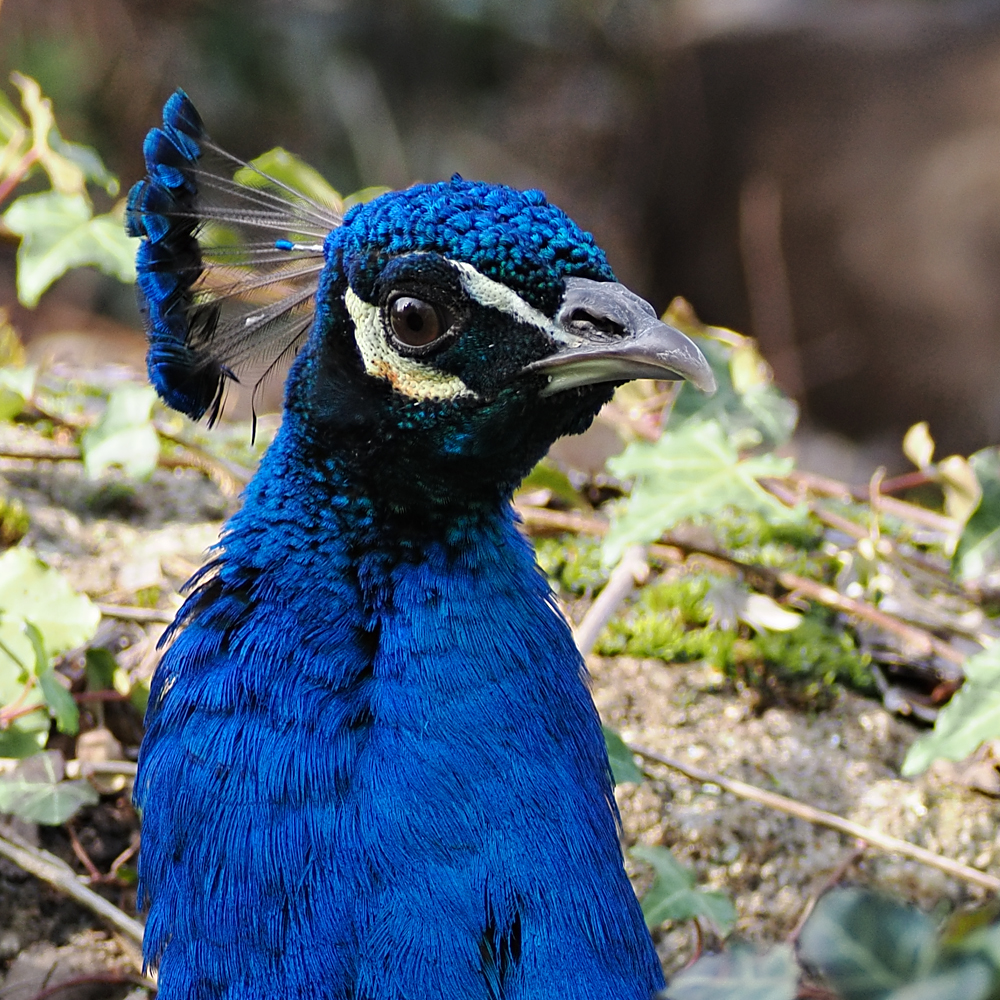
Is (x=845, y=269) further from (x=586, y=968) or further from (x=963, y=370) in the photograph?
(x=586, y=968)

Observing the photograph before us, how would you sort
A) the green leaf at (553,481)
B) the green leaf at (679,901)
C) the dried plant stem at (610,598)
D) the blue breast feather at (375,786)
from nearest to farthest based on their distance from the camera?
the blue breast feather at (375,786)
the green leaf at (679,901)
the dried plant stem at (610,598)
the green leaf at (553,481)

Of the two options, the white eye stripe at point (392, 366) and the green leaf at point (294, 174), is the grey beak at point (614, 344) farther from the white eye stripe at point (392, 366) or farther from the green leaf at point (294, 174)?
the green leaf at point (294, 174)

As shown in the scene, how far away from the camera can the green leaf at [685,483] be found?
6.48 ft

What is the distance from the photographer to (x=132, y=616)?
2.16 m

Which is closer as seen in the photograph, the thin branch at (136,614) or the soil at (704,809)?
the soil at (704,809)

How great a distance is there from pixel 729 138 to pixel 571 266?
17.4ft

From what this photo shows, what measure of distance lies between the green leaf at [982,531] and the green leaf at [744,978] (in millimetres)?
1424

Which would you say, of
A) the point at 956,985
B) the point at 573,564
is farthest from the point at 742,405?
the point at 956,985

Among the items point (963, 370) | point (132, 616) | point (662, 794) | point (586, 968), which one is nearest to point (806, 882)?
point (662, 794)

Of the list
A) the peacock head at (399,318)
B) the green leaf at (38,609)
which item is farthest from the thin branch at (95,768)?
the peacock head at (399,318)

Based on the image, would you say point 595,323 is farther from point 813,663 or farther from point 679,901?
point 813,663

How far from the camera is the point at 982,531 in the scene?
6.82ft

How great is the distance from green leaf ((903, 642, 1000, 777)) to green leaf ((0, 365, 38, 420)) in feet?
5.40

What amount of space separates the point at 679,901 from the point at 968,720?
1.50 ft
